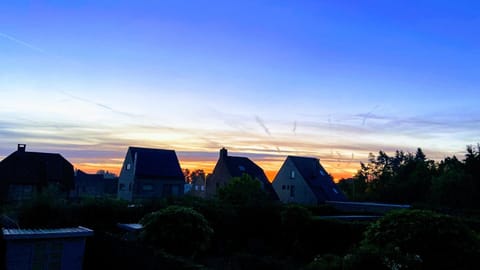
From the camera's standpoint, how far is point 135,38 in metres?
12.9

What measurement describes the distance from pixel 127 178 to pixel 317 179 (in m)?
18.1

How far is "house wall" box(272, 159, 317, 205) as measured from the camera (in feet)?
126

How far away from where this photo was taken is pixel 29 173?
33.1m

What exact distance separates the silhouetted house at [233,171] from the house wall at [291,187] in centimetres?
184

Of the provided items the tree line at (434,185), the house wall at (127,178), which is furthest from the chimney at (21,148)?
the tree line at (434,185)

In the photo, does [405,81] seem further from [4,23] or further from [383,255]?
[4,23]

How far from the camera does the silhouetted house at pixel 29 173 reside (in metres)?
31.9

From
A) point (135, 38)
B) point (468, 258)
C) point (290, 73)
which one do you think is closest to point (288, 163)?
point (290, 73)

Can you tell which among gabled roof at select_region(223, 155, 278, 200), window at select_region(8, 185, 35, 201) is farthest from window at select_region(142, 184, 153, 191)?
window at select_region(8, 185, 35, 201)

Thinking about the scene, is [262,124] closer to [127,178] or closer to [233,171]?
[233,171]

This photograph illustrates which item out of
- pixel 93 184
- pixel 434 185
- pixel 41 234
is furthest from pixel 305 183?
pixel 93 184

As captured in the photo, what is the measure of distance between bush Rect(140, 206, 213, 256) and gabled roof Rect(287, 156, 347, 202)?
88.6ft

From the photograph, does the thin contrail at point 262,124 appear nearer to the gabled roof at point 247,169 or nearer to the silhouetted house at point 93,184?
the gabled roof at point 247,169

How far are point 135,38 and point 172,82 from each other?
8.98 feet
